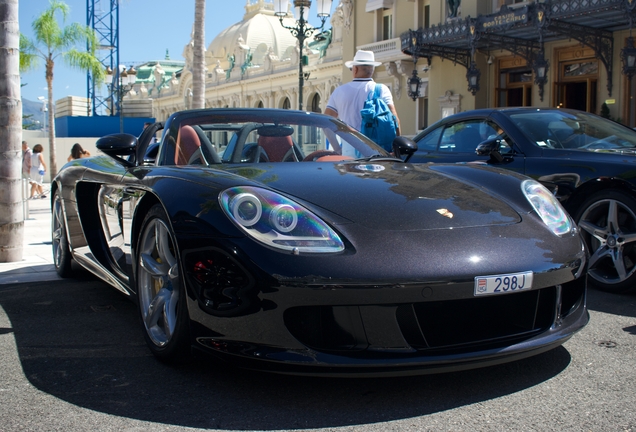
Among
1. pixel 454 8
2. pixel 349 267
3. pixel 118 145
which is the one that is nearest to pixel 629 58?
pixel 454 8

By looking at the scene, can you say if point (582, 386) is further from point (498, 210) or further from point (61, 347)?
point (61, 347)

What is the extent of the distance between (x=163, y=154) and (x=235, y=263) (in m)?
1.41

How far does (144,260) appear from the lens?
330cm

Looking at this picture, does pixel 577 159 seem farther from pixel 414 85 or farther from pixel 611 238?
pixel 414 85

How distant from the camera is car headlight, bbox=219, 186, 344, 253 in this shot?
2.64 meters

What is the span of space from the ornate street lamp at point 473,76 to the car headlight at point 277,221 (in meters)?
20.3

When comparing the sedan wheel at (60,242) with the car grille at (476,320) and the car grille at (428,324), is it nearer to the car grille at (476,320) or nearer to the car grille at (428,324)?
the car grille at (428,324)

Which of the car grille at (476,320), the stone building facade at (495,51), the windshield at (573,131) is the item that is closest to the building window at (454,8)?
the stone building facade at (495,51)

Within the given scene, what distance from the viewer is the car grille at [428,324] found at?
8.29 feet

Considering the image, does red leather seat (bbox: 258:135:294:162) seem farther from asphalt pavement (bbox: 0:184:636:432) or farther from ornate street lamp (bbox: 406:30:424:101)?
ornate street lamp (bbox: 406:30:424:101)

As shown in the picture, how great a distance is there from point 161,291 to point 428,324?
1.20 m

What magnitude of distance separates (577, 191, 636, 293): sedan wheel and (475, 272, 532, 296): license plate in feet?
6.91

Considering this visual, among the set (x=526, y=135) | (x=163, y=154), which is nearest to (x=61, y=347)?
(x=163, y=154)

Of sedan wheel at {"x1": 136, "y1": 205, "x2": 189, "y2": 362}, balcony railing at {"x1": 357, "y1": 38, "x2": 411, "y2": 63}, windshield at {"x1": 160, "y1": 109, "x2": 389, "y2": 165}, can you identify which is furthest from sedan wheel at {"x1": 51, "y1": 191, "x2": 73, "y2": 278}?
balcony railing at {"x1": 357, "y1": 38, "x2": 411, "y2": 63}
